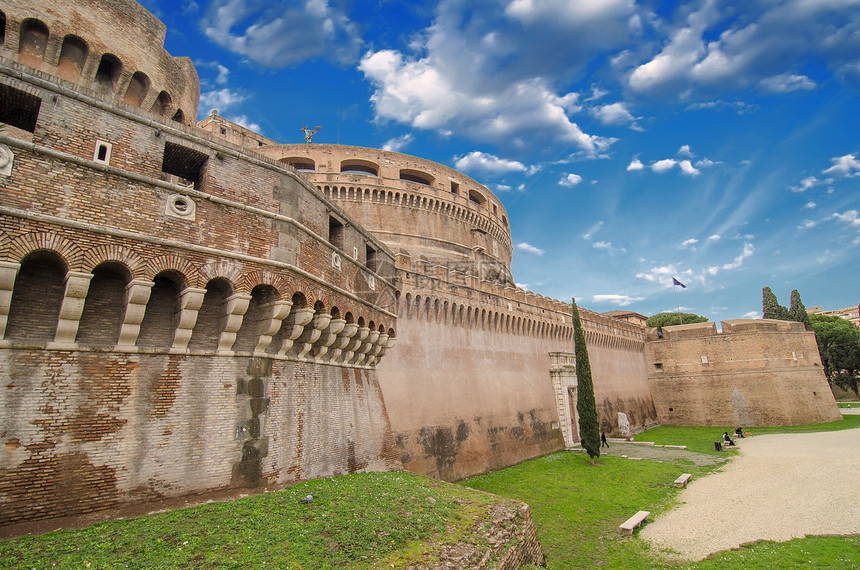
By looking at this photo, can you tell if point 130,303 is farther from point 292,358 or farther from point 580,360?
point 580,360

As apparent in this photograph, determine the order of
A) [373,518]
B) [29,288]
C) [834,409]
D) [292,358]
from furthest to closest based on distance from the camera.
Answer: [834,409] < [292,358] < [373,518] < [29,288]

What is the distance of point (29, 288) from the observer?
21.8ft

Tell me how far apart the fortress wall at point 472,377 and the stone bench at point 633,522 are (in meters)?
6.64

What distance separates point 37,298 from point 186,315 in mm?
2023

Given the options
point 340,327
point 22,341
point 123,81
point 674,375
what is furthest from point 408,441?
point 674,375

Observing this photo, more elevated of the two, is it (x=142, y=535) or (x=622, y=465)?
(x=142, y=535)

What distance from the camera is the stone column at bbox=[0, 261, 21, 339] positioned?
19.8ft

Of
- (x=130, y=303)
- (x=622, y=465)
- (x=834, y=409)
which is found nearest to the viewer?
(x=130, y=303)

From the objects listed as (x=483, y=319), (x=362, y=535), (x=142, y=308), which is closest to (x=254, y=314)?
(x=142, y=308)

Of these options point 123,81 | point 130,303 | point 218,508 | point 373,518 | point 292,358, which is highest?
point 123,81

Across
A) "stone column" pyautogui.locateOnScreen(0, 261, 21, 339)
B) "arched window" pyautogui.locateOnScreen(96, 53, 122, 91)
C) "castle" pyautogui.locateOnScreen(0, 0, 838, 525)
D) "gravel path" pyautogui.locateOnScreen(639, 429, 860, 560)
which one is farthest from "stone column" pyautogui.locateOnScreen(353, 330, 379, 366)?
"gravel path" pyautogui.locateOnScreen(639, 429, 860, 560)

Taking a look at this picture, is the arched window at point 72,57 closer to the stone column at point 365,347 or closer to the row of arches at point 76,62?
the row of arches at point 76,62

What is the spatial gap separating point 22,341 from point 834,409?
167 ft

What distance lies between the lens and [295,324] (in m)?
9.59
